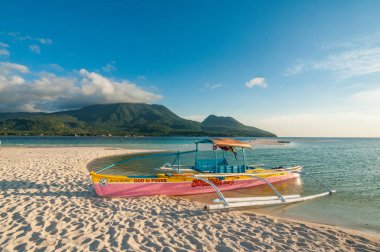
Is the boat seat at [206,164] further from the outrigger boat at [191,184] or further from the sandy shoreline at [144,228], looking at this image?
the sandy shoreline at [144,228]

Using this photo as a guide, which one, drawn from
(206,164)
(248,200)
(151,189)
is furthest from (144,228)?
(206,164)

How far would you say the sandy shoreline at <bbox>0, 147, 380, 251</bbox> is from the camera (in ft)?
19.6

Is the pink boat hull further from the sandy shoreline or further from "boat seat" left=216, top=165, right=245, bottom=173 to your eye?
"boat seat" left=216, top=165, right=245, bottom=173

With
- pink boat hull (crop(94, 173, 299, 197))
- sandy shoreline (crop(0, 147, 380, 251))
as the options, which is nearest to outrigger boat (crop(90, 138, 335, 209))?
pink boat hull (crop(94, 173, 299, 197))

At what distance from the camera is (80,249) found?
5523mm

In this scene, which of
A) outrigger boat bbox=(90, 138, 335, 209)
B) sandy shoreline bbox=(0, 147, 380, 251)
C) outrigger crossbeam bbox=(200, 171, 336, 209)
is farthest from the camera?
outrigger boat bbox=(90, 138, 335, 209)

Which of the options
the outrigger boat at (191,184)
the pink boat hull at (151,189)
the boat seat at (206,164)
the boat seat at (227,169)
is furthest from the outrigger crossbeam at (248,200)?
the boat seat at (206,164)

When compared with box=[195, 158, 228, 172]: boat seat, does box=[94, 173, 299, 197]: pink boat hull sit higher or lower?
lower

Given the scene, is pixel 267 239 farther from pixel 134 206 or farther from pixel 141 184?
pixel 141 184

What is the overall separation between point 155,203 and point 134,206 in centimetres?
101

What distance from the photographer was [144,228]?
7098 mm

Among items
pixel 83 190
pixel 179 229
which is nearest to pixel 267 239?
pixel 179 229

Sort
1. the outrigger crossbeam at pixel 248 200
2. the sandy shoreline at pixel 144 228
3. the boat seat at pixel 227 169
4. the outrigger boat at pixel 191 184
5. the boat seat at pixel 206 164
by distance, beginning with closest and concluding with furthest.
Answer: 1. the sandy shoreline at pixel 144 228
2. the outrigger crossbeam at pixel 248 200
3. the outrigger boat at pixel 191 184
4. the boat seat at pixel 227 169
5. the boat seat at pixel 206 164

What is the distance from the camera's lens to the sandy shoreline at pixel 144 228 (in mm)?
5969
